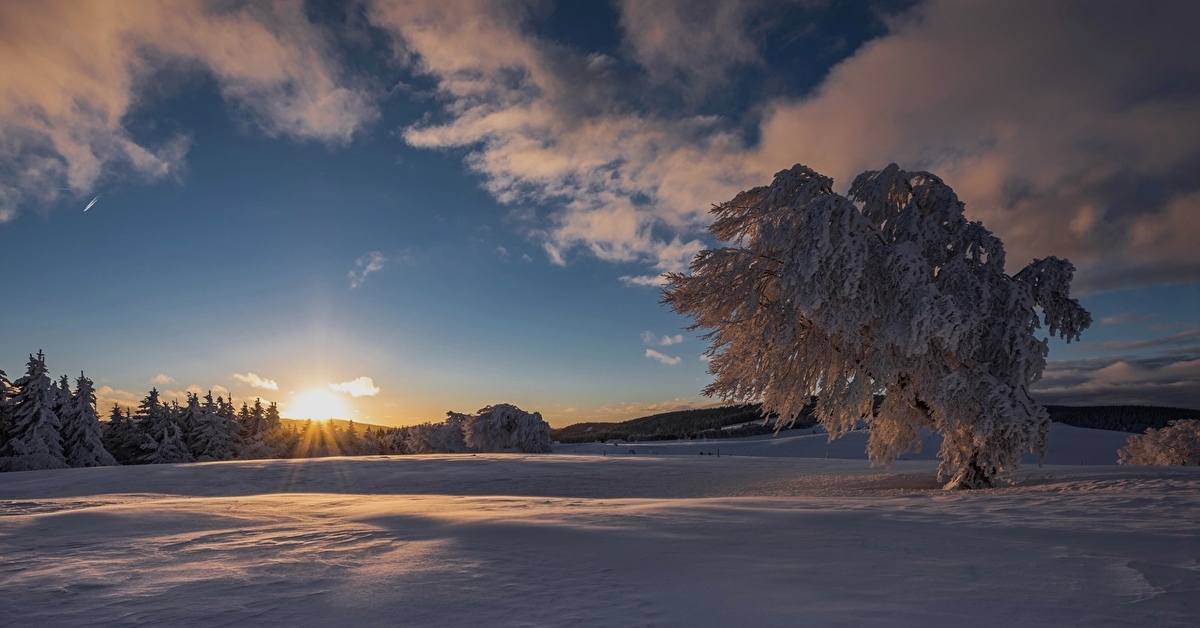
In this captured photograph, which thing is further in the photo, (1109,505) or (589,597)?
(1109,505)

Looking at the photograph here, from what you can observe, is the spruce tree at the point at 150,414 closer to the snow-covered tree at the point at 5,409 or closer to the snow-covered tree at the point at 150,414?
the snow-covered tree at the point at 150,414

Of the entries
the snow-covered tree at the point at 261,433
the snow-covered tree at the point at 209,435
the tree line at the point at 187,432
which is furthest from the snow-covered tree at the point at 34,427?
the snow-covered tree at the point at 261,433

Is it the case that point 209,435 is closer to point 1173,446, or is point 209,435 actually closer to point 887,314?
point 887,314

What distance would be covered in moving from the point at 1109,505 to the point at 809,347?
6.43 m

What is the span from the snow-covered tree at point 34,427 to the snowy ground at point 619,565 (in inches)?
1481

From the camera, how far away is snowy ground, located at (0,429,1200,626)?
346 cm

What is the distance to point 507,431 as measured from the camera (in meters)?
46.2

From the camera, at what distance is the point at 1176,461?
77.5 feet

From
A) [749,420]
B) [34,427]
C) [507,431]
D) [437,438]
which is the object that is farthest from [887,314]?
[749,420]

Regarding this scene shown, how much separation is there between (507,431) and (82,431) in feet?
91.1

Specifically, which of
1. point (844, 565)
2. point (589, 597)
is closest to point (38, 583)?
point (589, 597)

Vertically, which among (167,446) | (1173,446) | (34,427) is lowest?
(1173,446)

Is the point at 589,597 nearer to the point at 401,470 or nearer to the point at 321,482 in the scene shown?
the point at 321,482

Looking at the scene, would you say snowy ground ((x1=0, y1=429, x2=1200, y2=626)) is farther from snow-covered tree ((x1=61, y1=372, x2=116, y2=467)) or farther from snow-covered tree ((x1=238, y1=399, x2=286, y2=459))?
snow-covered tree ((x1=238, y1=399, x2=286, y2=459))
